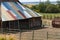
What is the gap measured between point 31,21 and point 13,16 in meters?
6.36

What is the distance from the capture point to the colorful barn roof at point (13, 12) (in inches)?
1766

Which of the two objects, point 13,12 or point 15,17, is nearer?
point 15,17

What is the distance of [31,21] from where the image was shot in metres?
50.7

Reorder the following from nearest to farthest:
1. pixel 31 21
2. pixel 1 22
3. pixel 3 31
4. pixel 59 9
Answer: pixel 3 31 → pixel 1 22 → pixel 31 21 → pixel 59 9

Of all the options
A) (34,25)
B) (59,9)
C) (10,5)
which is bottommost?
(59,9)

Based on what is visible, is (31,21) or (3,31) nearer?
(3,31)

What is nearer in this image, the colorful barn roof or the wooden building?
the wooden building

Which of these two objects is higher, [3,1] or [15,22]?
[3,1]

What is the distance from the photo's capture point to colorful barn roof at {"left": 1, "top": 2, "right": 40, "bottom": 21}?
147ft

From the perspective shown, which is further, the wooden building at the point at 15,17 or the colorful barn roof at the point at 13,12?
the colorful barn roof at the point at 13,12

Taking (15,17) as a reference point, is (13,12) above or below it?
above

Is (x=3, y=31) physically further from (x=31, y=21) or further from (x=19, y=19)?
(x=31, y=21)

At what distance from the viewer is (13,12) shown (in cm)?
4662

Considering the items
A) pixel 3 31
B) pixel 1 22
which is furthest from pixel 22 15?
pixel 3 31
